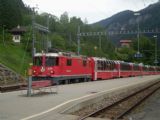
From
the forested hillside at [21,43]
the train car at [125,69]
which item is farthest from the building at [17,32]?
the train car at [125,69]

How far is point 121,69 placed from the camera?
7150 centimetres

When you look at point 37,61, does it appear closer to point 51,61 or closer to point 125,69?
point 51,61

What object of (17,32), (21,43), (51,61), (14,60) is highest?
(17,32)

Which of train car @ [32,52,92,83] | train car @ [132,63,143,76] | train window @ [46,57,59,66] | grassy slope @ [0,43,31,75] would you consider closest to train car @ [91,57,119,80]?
grassy slope @ [0,43,31,75]

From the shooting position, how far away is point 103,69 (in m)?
57.7

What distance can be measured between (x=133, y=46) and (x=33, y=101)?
121m

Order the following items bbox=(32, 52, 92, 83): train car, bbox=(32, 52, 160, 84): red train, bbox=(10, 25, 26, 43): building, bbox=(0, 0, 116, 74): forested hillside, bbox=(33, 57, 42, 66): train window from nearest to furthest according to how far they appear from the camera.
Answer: bbox=(32, 52, 92, 83): train car < bbox=(32, 52, 160, 84): red train < bbox=(33, 57, 42, 66): train window < bbox=(0, 0, 116, 74): forested hillside < bbox=(10, 25, 26, 43): building

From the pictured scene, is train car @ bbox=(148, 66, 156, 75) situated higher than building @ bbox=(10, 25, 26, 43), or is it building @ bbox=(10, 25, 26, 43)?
building @ bbox=(10, 25, 26, 43)

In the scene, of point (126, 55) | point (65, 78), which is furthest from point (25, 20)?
point (65, 78)

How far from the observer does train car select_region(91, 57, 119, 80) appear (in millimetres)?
53781

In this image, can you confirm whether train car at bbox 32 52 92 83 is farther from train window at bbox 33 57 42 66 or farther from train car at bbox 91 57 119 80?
train car at bbox 91 57 119 80

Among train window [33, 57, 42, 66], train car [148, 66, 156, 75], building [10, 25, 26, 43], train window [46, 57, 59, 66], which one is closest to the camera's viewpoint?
train window [46, 57, 59, 66]

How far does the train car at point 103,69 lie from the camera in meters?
53.8

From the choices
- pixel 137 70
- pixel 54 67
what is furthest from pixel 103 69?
pixel 137 70
